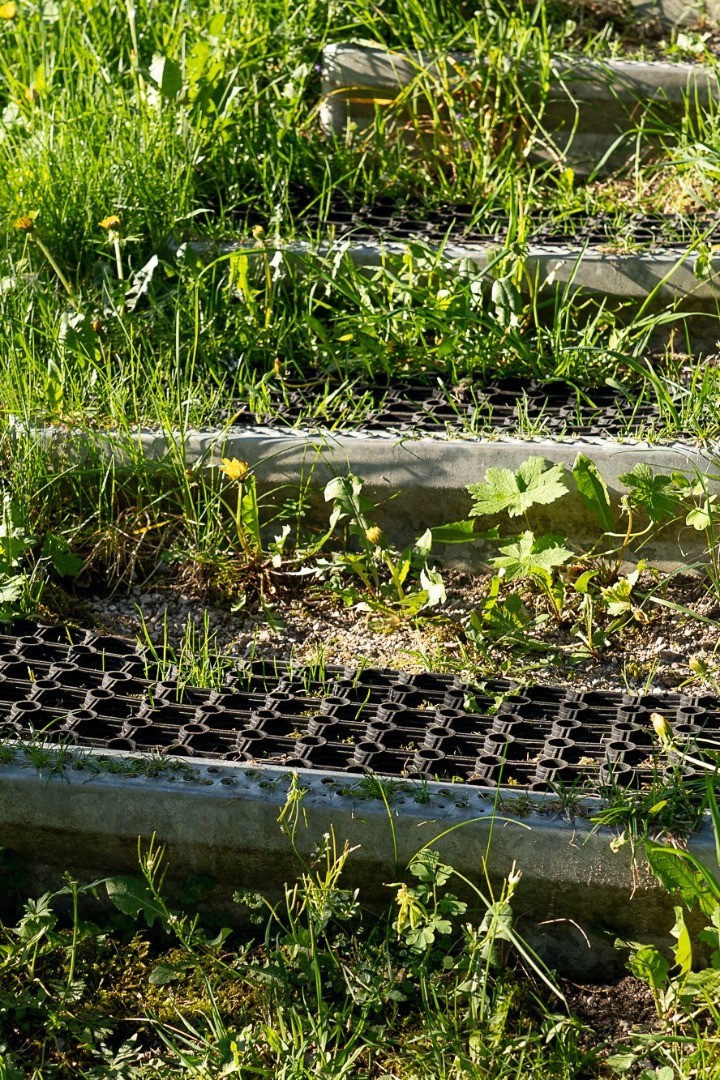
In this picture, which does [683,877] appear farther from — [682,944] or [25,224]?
[25,224]

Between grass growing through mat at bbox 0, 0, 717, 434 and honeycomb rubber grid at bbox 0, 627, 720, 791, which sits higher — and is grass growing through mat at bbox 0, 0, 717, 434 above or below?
above

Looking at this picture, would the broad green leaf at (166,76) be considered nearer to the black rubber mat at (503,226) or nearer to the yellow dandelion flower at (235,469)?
the black rubber mat at (503,226)

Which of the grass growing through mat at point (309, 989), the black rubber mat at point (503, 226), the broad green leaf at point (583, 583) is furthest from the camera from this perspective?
the black rubber mat at point (503, 226)

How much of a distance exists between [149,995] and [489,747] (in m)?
0.79

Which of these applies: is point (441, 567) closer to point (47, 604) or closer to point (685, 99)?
point (47, 604)

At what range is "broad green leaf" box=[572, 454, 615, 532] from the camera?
285 cm

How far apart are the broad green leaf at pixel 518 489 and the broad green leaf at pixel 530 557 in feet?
0.27

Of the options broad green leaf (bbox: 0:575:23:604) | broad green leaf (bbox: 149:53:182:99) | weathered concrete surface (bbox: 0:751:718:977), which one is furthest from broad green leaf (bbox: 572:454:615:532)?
broad green leaf (bbox: 149:53:182:99)

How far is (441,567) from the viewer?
3.05m

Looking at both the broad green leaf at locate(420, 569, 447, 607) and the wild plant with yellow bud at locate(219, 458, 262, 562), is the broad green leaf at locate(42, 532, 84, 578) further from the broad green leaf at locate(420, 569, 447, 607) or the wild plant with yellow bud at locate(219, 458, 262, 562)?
the broad green leaf at locate(420, 569, 447, 607)

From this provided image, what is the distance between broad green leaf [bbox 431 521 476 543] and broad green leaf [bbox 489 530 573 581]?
0.10 metres

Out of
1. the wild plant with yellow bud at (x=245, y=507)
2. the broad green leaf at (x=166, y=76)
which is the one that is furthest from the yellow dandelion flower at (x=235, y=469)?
the broad green leaf at (x=166, y=76)

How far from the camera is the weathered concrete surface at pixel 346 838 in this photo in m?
2.12

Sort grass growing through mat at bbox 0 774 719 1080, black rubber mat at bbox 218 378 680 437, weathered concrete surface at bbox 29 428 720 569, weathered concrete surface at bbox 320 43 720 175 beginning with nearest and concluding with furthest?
grass growing through mat at bbox 0 774 719 1080 → weathered concrete surface at bbox 29 428 720 569 → black rubber mat at bbox 218 378 680 437 → weathered concrete surface at bbox 320 43 720 175
